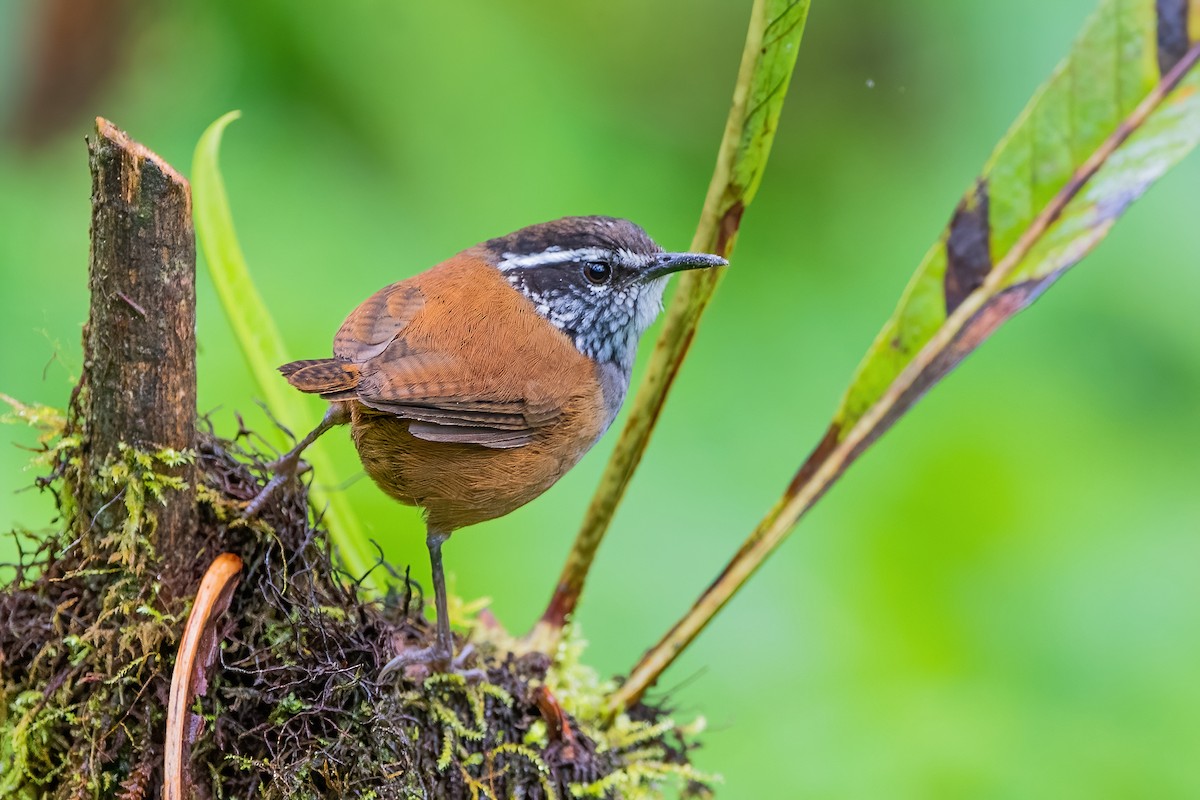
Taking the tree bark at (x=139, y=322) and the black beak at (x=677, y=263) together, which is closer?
the tree bark at (x=139, y=322)

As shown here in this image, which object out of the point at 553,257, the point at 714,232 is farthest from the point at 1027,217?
the point at 553,257

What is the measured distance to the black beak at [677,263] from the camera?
2256 millimetres

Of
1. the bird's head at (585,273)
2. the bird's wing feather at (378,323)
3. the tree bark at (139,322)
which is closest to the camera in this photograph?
the tree bark at (139,322)

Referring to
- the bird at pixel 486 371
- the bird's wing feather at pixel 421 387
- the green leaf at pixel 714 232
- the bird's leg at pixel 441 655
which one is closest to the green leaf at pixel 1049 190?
the green leaf at pixel 714 232

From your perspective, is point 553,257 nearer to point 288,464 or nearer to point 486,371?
point 486,371

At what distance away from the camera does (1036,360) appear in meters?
3.79

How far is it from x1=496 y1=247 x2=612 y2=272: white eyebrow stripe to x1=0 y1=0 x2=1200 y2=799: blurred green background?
108 centimetres

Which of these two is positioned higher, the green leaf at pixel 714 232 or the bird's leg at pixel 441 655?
the green leaf at pixel 714 232

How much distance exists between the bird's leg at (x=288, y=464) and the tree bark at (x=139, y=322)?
111 millimetres

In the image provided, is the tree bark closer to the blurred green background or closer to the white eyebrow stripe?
the white eyebrow stripe

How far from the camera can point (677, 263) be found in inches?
92.8

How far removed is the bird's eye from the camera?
8.30ft

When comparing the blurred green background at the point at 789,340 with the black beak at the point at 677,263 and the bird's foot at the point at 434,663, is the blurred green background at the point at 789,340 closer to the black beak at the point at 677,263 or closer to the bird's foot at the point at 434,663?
the bird's foot at the point at 434,663

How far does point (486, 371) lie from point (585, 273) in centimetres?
46
